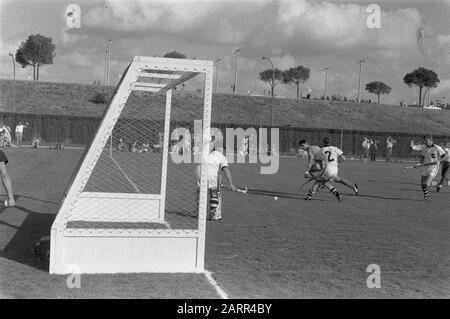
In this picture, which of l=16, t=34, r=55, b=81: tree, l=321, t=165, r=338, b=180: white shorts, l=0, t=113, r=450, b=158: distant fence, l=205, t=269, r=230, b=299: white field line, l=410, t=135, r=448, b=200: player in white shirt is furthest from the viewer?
l=16, t=34, r=55, b=81: tree

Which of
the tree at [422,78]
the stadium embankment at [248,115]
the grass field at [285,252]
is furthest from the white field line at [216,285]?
the tree at [422,78]

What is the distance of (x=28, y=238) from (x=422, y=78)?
109 meters

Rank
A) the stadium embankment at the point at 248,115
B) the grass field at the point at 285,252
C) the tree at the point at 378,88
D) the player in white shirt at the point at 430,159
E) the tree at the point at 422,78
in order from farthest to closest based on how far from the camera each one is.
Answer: the tree at the point at 378,88
the tree at the point at 422,78
the stadium embankment at the point at 248,115
the player in white shirt at the point at 430,159
the grass field at the point at 285,252

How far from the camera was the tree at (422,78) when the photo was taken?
107 metres

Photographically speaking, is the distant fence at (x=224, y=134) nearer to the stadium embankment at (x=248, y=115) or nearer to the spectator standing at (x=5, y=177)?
the stadium embankment at (x=248, y=115)

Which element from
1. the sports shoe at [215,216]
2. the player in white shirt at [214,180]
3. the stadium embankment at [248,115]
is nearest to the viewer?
the player in white shirt at [214,180]

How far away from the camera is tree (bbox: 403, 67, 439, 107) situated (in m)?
107

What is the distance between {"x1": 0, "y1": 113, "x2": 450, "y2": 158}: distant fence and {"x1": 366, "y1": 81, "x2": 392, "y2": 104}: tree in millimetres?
55692

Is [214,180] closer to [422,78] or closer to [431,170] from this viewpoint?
[431,170]

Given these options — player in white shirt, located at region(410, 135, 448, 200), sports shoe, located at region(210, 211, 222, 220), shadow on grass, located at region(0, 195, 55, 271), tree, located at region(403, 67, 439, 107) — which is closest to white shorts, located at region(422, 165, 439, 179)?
player in white shirt, located at region(410, 135, 448, 200)

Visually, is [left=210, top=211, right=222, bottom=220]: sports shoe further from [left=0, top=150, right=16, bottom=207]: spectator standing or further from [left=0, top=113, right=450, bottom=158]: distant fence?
[left=0, top=113, right=450, bottom=158]: distant fence

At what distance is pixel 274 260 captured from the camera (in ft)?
26.1

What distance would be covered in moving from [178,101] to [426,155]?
4922cm

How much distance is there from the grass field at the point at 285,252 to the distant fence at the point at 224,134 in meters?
27.8
